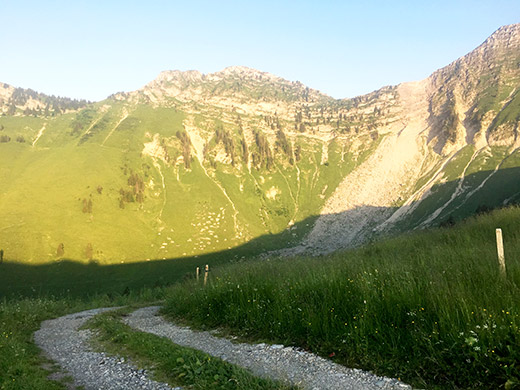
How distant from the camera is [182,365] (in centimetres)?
964

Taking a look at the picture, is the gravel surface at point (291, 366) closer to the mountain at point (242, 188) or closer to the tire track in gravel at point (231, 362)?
the tire track in gravel at point (231, 362)

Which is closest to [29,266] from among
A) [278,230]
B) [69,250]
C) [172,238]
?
[69,250]

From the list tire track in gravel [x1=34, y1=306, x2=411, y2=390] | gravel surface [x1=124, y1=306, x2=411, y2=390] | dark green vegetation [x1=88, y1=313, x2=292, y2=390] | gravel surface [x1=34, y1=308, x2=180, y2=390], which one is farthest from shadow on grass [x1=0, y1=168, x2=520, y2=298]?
gravel surface [x1=124, y1=306, x2=411, y2=390]

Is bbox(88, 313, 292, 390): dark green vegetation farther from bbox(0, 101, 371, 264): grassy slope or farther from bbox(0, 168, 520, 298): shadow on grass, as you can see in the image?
bbox(0, 101, 371, 264): grassy slope

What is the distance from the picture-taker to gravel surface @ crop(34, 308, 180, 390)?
9531mm

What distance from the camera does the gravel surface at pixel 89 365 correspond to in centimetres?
953

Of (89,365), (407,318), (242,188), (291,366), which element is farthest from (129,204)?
(407,318)

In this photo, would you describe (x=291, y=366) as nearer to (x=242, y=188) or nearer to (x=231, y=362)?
(x=231, y=362)

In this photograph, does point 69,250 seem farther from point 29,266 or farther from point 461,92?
point 461,92

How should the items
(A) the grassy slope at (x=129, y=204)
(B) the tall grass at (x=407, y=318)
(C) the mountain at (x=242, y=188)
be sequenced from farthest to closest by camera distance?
(C) the mountain at (x=242, y=188)
(A) the grassy slope at (x=129, y=204)
(B) the tall grass at (x=407, y=318)

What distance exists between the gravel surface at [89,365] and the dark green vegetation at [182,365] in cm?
43

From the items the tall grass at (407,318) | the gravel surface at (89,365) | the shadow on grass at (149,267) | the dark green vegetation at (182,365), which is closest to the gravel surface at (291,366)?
the tall grass at (407,318)

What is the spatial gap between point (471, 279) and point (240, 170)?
184m

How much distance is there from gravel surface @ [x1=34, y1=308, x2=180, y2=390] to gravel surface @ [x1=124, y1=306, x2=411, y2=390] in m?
2.73
